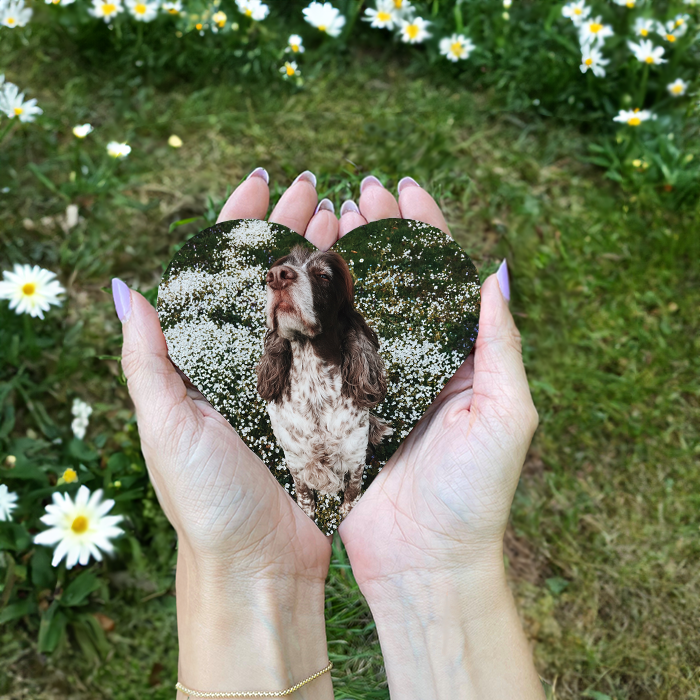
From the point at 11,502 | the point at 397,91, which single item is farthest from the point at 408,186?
the point at 11,502

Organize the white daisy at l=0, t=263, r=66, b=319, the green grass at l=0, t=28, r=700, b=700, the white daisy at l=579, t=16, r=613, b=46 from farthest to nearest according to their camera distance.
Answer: the white daisy at l=579, t=16, r=613, b=46, the green grass at l=0, t=28, r=700, b=700, the white daisy at l=0, t=263, r=66, b=319

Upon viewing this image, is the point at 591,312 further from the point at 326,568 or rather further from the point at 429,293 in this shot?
the point at 326,568

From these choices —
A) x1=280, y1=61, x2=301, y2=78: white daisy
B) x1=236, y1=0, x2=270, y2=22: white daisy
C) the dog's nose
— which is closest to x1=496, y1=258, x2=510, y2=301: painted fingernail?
the dog's nose

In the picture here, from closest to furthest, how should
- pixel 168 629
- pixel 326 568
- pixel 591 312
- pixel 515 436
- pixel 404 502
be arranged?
pixel 515 436 < pixel 404 502 < pixel 326 568 < pixel 168 629 < pixel 591 312

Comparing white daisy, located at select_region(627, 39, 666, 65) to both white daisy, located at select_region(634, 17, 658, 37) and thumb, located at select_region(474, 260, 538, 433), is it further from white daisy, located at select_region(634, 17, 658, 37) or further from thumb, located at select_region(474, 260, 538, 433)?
thumb, located at select_region(474, 260, 538, 433)

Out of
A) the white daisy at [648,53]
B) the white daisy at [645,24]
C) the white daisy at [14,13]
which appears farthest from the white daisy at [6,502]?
the white daisy at [645,24]

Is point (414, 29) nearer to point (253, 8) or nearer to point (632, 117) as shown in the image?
point (253, 8)
